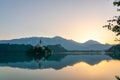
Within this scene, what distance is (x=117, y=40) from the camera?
54.7 ft

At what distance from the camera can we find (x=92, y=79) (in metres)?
45.5

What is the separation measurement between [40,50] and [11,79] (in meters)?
134

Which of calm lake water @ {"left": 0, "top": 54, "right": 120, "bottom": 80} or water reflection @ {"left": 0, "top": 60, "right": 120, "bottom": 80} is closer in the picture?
water reflection @ {"left": 0, "top": 60, "right": 120, "bottom": 80}

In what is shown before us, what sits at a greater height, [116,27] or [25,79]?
[116,27]

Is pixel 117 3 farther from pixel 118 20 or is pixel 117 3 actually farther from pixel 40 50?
pixel 40 50

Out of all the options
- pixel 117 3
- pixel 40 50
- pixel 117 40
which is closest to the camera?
pixel 117 3

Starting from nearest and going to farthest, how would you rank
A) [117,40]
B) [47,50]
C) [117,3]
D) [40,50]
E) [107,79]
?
1. [117,3]
2. [117,40]
3. [107,79]
4. [40,50]
5. [47,50]

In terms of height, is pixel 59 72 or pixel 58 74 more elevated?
pixel 58 74

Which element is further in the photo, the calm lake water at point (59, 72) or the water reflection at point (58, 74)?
the calm lake water at point (59, 72)

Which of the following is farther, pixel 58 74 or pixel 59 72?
pixel 59 72

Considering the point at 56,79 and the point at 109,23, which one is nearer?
the point at 109,23

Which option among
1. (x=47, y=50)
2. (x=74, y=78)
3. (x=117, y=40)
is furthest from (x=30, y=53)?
(x=117, y=40)

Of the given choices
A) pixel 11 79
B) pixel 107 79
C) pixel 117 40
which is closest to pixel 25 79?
pixel 11 79

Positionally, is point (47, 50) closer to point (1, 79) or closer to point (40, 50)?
point (40, 50)
